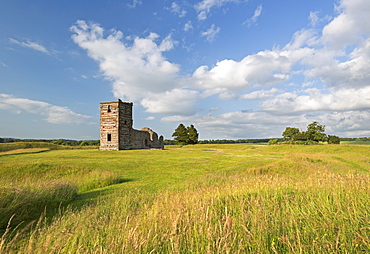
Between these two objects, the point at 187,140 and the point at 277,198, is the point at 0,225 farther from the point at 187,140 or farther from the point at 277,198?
the point at 187,140

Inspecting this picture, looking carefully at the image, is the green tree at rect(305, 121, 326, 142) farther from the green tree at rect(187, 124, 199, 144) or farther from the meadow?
the meadow

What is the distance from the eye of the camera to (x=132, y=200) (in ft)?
25.1

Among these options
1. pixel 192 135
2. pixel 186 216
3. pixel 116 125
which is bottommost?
pixel 186 216

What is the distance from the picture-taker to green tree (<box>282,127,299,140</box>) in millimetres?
76312

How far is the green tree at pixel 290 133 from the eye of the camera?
76312mm

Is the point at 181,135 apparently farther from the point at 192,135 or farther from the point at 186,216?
the point at 186,216

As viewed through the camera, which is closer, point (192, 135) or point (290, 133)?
point (290, 133)

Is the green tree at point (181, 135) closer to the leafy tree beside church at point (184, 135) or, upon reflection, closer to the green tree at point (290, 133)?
the leafy tree beside church at point (184, 135)

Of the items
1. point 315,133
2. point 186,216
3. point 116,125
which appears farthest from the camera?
point 315,133

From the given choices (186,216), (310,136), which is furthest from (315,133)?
(186,216)

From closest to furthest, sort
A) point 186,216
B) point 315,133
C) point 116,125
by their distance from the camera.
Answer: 1. point 186,216
2. point 116,125
3. point 315,133

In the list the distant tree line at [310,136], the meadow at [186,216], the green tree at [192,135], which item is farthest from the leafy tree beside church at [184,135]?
the meadow at [186,216]

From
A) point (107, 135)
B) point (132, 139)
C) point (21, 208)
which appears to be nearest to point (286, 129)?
point (132, 139)

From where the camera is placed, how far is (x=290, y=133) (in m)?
76.8
